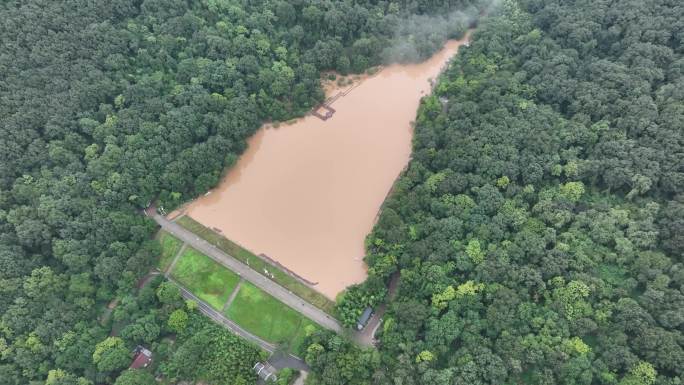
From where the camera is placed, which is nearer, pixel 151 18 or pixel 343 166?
pixel 343 166

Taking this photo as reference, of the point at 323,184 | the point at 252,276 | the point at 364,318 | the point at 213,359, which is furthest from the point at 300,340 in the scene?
the point at 323,184

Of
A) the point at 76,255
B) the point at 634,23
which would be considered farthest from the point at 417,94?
the point at 76,255

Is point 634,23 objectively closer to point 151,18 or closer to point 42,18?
point 151,18

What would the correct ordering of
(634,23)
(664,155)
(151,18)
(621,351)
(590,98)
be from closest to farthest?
(621,351)
(664,155)
(590,98)
(634,23)
(151,18)

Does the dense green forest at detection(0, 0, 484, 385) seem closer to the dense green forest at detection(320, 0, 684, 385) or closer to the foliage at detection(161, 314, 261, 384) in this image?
the foliage at detection(161, 314, 261, 384)

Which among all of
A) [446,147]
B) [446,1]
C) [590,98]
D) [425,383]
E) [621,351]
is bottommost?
[425,383]

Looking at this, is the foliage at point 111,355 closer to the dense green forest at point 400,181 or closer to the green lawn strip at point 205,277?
the dense green forest at point 400,181
